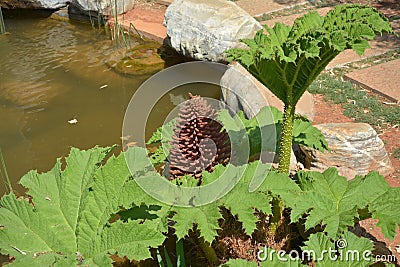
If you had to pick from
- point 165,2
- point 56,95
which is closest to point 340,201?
point 56,95

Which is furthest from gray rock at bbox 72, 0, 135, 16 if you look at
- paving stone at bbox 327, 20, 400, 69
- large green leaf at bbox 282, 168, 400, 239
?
large green leaf at bbox 282, 168, 400, 239

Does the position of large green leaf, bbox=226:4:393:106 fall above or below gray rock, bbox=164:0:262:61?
above

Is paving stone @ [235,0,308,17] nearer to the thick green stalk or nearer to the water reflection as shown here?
the water reflection

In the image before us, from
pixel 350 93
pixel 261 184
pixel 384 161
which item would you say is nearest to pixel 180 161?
pixel 261 184

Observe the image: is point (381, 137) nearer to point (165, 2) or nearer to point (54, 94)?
point (54, 94)

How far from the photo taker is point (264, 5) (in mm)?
7691

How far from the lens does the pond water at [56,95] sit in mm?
5305

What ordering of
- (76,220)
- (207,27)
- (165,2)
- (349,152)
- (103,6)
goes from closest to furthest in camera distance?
(76,220) → (349,152) → (207,27) → (103,6) → (165,2)

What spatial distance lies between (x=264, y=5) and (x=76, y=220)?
571cm

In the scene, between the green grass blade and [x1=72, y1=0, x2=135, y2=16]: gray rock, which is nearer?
the green grass blade

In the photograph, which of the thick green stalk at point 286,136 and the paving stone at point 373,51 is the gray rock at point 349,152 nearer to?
the thick green stalk at point 286,136

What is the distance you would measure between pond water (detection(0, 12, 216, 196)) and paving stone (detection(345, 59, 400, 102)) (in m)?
1.53

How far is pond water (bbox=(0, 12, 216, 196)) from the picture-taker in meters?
5.30

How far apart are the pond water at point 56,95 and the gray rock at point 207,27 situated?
18.3 inches
